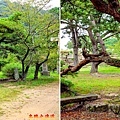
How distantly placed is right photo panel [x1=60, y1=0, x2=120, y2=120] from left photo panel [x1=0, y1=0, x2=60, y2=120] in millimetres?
228

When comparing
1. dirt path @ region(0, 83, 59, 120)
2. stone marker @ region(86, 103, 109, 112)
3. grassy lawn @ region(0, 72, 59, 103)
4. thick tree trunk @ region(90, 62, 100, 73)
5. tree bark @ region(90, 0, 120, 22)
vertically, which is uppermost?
tree bark @ region(90, 0, 120, 22)

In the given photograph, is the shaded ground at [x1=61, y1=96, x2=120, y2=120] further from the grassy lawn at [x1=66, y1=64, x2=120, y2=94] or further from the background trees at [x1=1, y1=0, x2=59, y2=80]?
the background trees at [x1=1, y1=0, x2=59, y2=80]

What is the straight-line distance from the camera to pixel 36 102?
2631mm

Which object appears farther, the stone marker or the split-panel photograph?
the stone marker

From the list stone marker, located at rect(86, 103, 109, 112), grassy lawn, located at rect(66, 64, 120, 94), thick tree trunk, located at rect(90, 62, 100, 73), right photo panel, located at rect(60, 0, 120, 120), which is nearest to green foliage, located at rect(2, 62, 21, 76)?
right photo panel, located at rect(60, 0, 120, 120)

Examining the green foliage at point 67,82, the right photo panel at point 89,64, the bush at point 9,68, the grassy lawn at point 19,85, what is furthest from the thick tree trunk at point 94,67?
the bush at point 9,68

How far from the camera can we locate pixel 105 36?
2930 mm

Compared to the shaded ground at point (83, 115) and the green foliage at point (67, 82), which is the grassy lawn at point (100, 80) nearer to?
the green foliage at point (67, 82)

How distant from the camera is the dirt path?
259 cm

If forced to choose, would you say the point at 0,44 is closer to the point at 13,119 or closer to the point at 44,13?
the point at 44,13

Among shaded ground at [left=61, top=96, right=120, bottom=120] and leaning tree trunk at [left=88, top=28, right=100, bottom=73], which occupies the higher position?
leaning tree trunk at [left=88, top=28, right=100, bottom=73]

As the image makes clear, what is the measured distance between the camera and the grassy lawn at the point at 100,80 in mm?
2922

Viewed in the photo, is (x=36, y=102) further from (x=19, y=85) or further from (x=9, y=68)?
(x=9, y=68)

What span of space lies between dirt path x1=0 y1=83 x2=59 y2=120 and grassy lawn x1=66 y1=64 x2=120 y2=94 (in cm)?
38
